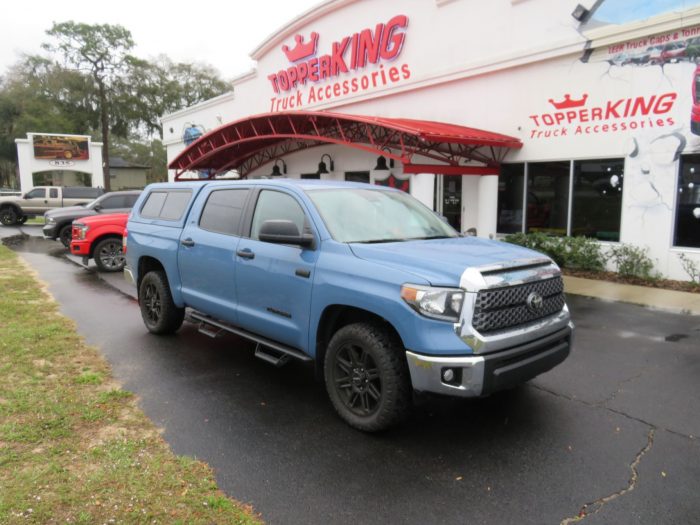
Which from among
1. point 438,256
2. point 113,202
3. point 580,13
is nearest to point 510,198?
point 580,13

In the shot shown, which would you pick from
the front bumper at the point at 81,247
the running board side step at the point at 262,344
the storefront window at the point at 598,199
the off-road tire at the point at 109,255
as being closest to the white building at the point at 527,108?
the storefront window at the point at 598,199

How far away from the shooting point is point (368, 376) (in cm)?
385

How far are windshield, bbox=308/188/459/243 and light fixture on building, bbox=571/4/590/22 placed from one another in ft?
27.0

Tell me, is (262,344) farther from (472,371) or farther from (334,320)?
(472,371)

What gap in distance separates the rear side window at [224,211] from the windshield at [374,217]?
0.95m

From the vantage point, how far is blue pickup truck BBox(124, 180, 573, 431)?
11.4 feet

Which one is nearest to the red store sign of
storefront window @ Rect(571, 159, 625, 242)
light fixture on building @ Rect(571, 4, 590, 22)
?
light fixture on building @ Rect(571, 4, 590, 22)

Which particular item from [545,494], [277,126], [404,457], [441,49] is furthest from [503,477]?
[277,126]

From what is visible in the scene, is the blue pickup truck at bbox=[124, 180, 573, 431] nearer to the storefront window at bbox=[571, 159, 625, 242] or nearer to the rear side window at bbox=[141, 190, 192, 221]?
the rear side window at bbox=[141, 190, 192, 221]

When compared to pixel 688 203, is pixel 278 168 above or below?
above

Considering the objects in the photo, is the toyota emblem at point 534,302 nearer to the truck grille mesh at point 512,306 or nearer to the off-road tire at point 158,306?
the truck grille mesh at point 512,306

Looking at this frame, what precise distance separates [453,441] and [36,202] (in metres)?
27.8

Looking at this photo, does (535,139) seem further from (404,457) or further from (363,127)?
(404,457)

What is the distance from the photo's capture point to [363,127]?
14.1m
